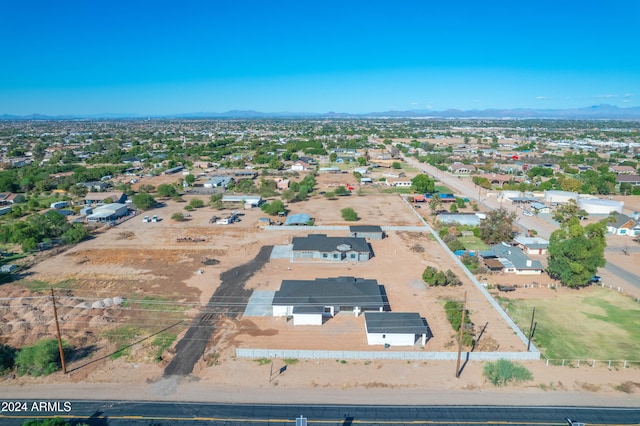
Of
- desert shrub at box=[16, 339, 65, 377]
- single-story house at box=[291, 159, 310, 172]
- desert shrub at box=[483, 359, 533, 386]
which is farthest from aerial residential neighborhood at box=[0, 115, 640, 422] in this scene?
single-story house at box=[291, 159, 310, 172]

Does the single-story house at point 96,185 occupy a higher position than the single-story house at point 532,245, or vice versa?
the single-story house at point 96,185

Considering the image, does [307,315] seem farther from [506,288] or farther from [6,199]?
[6,199]

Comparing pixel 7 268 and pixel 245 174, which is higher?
pixel 245 174

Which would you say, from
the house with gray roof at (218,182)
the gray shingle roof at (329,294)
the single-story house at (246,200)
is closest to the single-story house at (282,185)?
the single-story house at (246,200)

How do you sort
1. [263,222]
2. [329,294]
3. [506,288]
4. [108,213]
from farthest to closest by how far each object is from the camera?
[108,213] < [263,222] < [506,288] < [329,294]

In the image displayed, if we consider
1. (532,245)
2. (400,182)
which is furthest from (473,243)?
(400,182)

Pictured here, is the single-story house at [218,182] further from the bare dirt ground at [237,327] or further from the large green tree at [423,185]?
the large green tree at [423,185]

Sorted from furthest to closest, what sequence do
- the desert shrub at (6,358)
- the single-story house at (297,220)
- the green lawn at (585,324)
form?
the single-story house at (297,220) → the green lawn at (585,324) → the desert shrub at (6,358)
